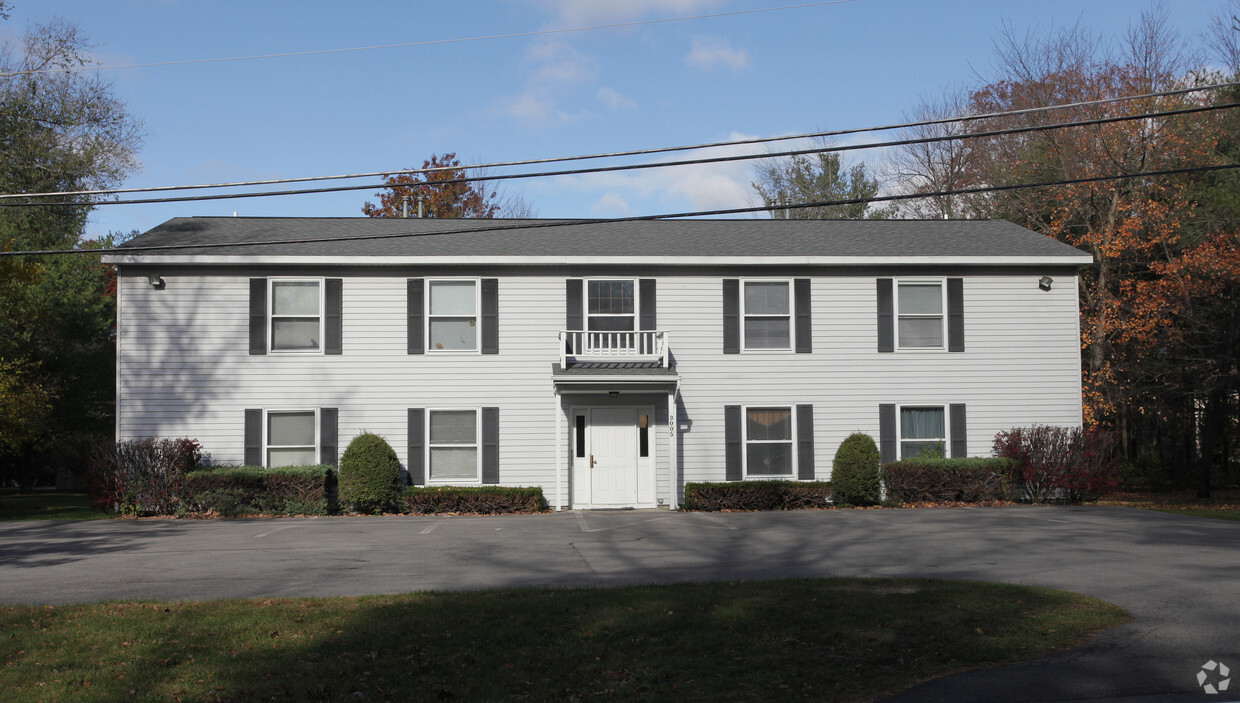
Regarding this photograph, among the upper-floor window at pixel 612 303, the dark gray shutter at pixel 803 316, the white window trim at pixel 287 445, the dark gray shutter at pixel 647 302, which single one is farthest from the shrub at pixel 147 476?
the dark gray shutter at pixel 803 316

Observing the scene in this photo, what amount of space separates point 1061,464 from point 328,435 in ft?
51.0

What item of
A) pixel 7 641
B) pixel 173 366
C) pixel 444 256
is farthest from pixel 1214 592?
pixel 173 366

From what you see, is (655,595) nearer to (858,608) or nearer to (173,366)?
(858,608)

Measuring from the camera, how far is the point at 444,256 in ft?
68.6

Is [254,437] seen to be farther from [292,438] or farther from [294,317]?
[294,317]

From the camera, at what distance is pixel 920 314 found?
2197 cm

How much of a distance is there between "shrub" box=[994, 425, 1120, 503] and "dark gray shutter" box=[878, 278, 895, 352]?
3.39m

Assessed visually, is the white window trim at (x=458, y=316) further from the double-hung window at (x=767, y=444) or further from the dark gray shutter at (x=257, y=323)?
→ the double-hung window at (x=767, y=444)

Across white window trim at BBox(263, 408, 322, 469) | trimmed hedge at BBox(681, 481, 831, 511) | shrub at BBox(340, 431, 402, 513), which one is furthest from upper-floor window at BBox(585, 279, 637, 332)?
white window trim at BBox(263, 408, 322, 469)

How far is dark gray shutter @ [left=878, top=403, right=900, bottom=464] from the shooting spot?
2156cm

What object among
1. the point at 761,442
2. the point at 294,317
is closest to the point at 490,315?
the point at 294,317

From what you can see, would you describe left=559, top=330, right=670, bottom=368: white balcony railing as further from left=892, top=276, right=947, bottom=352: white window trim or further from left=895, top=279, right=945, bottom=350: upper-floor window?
left=895, top=279, right=945, bottom=350: upper-floor window

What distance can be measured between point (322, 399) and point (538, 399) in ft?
15.1

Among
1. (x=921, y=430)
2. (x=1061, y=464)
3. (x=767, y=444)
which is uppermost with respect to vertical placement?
(x=921, y=430)
